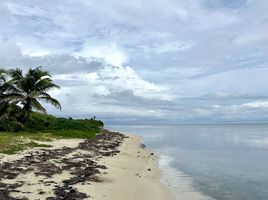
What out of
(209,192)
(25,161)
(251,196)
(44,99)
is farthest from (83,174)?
(44,99)

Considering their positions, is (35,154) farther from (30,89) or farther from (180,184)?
(30,89)

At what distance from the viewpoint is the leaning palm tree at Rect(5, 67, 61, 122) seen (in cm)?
3997

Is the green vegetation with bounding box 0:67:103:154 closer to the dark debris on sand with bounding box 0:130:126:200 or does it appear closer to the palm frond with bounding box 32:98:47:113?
the palm frond with bounding box 32:98:47:113

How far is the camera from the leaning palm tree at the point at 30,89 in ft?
131

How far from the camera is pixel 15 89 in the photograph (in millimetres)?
40125

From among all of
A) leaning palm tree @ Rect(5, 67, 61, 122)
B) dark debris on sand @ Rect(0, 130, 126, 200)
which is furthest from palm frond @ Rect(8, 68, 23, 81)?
dark debris on sand @ Rect(0, 130, 126, 200)

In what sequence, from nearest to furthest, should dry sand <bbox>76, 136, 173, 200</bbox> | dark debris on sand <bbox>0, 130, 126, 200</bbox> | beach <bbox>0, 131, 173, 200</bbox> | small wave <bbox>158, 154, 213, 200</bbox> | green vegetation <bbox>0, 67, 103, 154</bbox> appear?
dark debris on sand <bbox>0, 130, 126, 200</bbox> < beach <bbox>0, 131, 173, 200</bbox> < dry sand <bbox>76, 136, 173, 200</bbox> < small wave <bbox>158, 154, 213, 200</bbox> < green vegetation <bbox>0, 67, 103, 154</bbox>

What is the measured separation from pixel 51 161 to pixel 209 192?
894cm

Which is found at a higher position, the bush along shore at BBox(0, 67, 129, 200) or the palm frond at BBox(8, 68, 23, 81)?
the palm frond at BBox(8, 68, 23, 81)

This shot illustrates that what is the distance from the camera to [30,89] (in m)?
40.8

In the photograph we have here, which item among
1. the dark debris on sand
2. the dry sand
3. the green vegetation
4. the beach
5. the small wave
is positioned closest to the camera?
the dark debris on sand

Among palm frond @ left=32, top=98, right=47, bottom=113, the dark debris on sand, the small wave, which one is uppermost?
palm frond @ left=32, top=98, right=47, bottom=113

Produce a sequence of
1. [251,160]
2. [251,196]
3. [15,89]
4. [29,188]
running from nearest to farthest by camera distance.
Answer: [29,188]
[251,196]
[251,160]
[15,89]

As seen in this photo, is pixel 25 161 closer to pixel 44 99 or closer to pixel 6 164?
pixel 6 164
